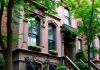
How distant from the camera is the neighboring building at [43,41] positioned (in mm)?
20156

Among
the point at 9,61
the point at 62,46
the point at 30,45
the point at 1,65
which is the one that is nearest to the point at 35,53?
the point at 30,45

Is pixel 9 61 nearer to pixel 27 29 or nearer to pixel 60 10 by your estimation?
pixel 27 29

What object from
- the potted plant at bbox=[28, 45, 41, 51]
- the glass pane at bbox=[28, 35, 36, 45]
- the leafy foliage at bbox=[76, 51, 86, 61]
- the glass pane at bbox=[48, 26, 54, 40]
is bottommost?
the leafy foliage at bbox=[76, 51, 86, 61]

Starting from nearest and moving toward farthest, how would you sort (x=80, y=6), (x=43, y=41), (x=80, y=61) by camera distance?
(x=80, y=6) → (x=43, y=41) → (x=80, y=61)

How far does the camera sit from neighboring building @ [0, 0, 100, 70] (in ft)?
66.1

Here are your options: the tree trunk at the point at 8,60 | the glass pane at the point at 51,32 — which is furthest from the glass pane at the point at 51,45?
the tree trunk at the point at 8,60

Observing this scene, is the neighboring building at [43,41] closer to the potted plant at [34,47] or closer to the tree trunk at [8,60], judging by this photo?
the potted plant at [34,47]

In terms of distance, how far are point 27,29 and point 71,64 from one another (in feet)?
16.0

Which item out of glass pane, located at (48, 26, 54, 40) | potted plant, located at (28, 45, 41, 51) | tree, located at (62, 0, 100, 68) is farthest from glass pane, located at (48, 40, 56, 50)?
tree, located at (62, 0, 100, 68)

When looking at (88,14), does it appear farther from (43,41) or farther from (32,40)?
(32,40)

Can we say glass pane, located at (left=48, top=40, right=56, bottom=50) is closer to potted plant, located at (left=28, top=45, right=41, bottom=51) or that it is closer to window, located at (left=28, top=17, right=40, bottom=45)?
window, located at (left=28, top=17, right=40, bottom=45)

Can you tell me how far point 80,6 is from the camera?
65.5 ft

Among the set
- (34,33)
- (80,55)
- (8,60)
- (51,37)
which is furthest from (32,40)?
(8,60)

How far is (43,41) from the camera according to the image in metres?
22.6
